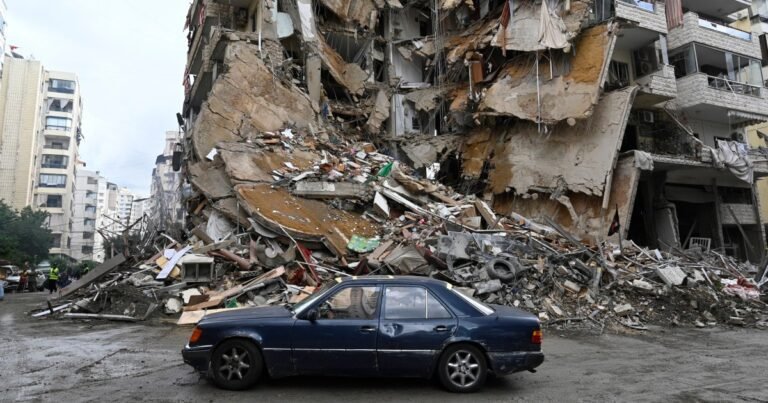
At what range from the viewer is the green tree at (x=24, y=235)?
3197 cm

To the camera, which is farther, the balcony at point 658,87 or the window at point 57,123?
the window at point 57,123

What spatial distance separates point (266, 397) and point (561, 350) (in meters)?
5.12

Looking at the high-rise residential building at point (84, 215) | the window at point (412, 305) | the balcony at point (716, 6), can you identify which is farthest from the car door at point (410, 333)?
the high-rise residential building at point (84, 215)

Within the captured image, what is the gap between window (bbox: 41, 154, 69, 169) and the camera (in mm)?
54656

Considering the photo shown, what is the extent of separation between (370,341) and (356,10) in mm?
21775

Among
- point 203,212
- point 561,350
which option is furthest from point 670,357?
point 203,212

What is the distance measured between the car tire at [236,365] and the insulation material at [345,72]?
61.2 feet

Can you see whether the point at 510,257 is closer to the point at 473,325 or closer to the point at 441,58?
the point at 473,325

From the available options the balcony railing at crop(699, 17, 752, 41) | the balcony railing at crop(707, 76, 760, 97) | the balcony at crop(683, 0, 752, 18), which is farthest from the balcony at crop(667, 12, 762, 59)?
the balcony at crop(683, 0, 752, 18)

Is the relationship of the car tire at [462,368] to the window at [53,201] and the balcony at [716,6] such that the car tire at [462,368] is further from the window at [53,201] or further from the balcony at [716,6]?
the window at [53,201]

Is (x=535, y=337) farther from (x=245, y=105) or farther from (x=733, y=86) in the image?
(x=733, y=86)

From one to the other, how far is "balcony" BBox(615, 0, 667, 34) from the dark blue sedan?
53.9 ft

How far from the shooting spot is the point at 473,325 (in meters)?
4.86

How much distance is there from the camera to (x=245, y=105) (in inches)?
655
